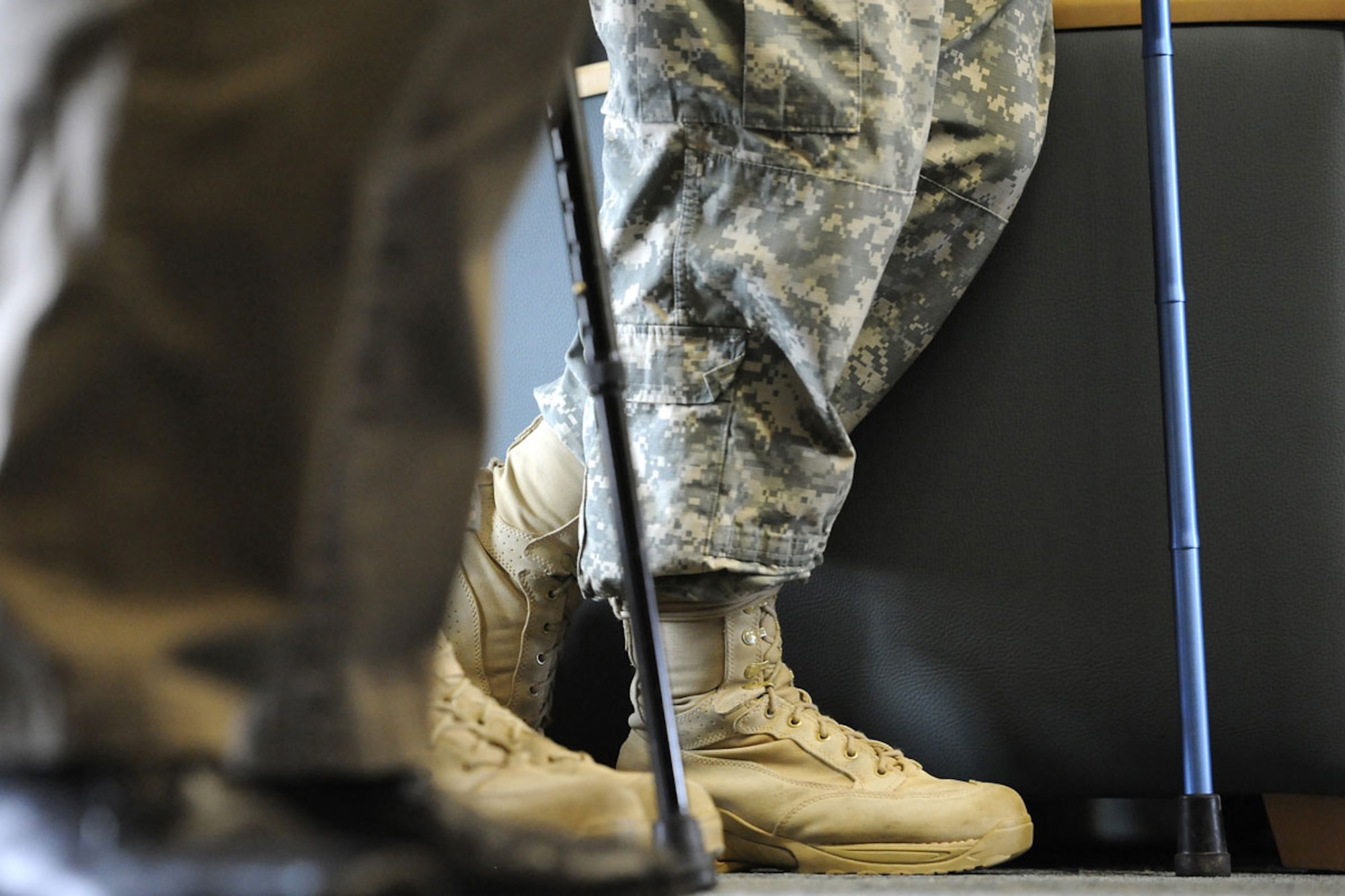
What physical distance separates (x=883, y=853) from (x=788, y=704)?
0.44ft

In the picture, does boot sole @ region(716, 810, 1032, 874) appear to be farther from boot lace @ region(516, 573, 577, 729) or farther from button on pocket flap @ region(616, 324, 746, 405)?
button on pocket flap @ region(616, 324, 746, 405)

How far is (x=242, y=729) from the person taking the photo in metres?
0.34

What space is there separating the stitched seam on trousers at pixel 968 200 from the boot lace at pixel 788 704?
36 centimetres

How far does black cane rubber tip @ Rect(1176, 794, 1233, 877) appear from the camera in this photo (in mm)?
919

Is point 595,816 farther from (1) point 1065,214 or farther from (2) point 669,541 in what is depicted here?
(1) point 1065,214

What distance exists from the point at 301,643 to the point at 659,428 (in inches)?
22.6

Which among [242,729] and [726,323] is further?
[726,323]

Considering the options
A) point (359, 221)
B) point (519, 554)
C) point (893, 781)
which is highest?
point (359, 221)

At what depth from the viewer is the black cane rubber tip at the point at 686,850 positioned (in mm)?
387

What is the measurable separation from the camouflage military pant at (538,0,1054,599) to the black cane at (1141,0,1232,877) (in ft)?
0.63

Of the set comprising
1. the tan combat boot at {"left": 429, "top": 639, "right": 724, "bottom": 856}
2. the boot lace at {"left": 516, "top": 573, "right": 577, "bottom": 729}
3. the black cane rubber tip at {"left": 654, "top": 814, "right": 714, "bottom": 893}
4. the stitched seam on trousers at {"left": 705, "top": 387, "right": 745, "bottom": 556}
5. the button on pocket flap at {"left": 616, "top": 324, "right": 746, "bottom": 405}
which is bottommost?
the boot lace at {"left": 516, "top": 573, "right": 577, "bottom": 729}

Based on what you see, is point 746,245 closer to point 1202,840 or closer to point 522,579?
point 522,579

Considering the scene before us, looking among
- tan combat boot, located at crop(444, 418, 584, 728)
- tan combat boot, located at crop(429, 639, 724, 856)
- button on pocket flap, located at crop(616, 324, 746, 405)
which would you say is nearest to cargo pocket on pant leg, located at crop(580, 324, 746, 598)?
button on pocket flap, located at crop(616, 324, 746, 405)

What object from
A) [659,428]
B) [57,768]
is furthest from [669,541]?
[57,768]
